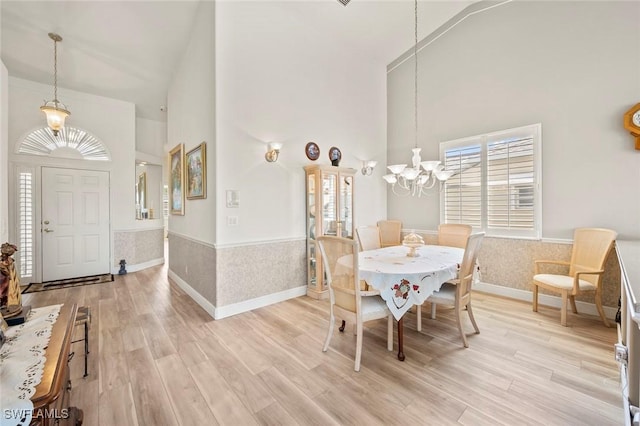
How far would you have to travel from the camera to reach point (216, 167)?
308 centimetres

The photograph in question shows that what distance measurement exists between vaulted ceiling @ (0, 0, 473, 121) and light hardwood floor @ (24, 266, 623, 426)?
3.75m

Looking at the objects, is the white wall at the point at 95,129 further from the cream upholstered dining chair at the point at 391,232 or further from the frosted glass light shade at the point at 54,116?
the cream upholstered dining chair at the point at 391,232

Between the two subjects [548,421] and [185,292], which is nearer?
[548,421]

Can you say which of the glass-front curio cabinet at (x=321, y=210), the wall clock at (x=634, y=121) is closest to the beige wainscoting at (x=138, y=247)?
the glass-front curio cabinet at (x=321, y=210)

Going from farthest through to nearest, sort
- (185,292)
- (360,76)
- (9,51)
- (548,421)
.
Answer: (360,76) → (185,292) → (9,51) → (548,421)

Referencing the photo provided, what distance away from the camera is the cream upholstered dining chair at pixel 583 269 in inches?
108

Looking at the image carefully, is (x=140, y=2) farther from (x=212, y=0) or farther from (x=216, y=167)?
(x=216, y=167)

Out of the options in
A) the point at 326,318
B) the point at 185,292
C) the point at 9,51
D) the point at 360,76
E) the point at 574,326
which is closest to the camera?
the point at 574,326

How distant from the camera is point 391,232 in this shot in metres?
4.82

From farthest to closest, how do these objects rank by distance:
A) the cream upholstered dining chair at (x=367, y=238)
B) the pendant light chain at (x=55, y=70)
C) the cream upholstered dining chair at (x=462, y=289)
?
the pendant light chain at (x=55, y=70)
the cream upholstered dining chair at (x=367, y=238)
the cream upholstered dining chair at (x=462, y=289)

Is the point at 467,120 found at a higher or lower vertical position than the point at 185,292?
higher

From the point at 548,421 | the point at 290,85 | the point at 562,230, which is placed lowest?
the point at 548,421

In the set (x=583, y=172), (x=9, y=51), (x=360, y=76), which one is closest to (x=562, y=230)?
(x=583, y=172)

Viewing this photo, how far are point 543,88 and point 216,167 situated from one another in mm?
4300
